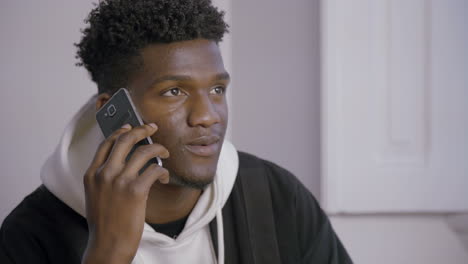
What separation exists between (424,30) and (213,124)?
96 cm

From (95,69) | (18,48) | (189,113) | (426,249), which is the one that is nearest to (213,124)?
(189,113)

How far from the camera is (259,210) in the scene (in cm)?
133

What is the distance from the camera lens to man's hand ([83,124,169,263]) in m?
0.95

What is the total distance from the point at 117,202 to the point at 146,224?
26cm

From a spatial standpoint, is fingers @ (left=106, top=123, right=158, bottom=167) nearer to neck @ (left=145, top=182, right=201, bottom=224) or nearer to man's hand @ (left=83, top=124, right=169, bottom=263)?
man's hand @ (left=83, top=124, right=169, bottom=263)

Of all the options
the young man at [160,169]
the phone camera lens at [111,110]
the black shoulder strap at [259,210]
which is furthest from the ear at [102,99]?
the black shoulder strap at [259,210]

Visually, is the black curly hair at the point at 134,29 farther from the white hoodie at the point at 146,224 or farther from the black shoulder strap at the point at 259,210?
the black shoulder strap at the point at 259,210

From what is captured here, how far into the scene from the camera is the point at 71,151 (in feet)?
3.99

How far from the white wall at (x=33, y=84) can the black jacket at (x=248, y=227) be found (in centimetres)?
46

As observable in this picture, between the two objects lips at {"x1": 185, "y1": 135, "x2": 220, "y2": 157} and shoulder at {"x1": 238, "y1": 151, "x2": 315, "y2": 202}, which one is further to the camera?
shoulder at {"x1": 238, "y1": 151, "x2": 315, "y2": 202}

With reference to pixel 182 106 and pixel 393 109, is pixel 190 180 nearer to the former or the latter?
pixel 182 106

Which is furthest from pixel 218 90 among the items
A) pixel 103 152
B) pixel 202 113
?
pixel 103 152

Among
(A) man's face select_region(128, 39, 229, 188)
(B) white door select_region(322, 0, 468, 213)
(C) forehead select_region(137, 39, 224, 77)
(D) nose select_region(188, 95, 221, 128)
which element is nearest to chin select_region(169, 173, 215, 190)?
(A) man's face select_region(128, 39, 229, 188)

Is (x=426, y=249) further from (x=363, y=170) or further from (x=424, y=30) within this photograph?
(x=424, y=30)
